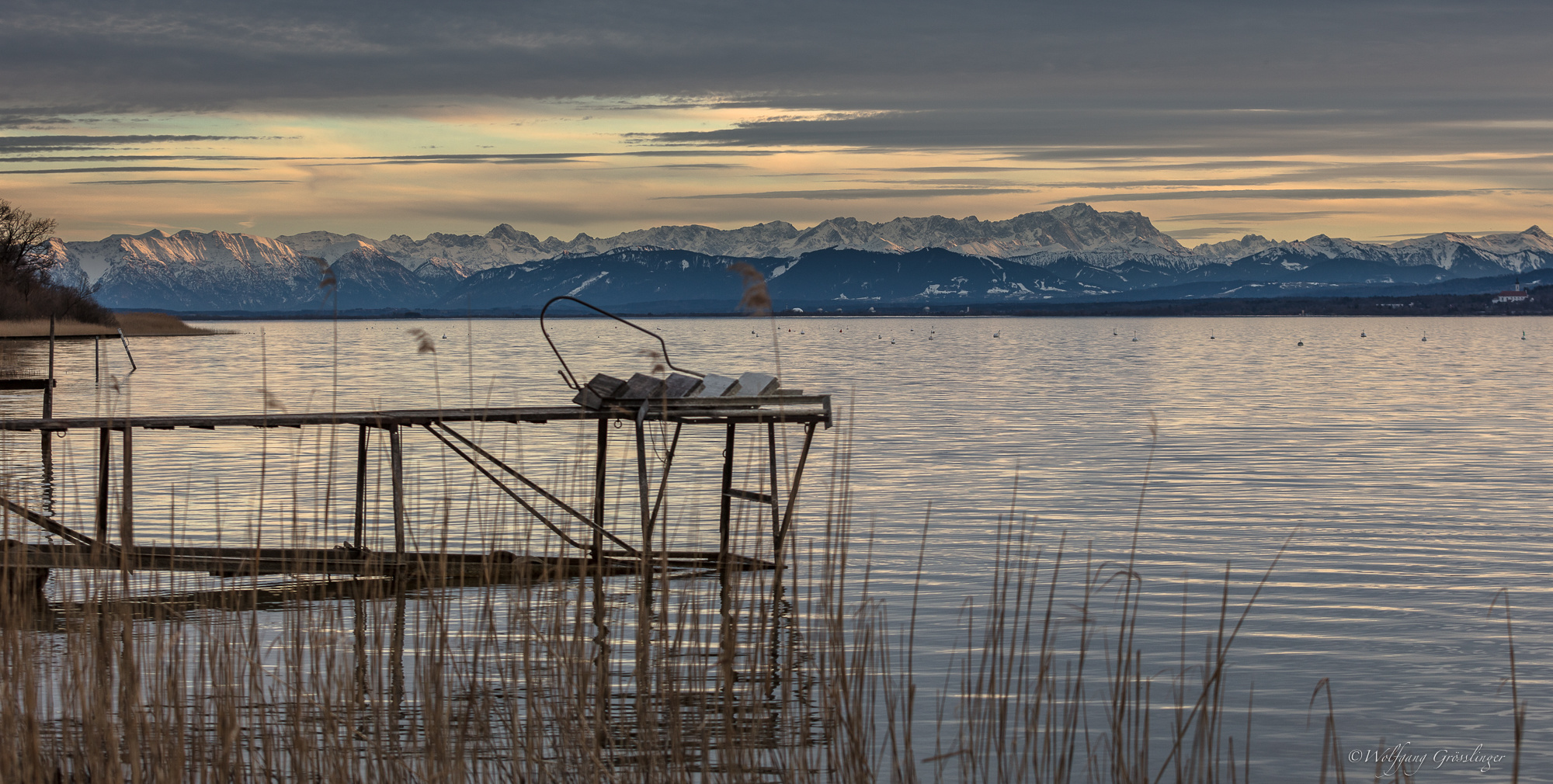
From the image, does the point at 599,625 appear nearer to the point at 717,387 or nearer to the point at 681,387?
the point at 681,387

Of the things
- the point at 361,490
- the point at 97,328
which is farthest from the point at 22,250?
the point at 361,490

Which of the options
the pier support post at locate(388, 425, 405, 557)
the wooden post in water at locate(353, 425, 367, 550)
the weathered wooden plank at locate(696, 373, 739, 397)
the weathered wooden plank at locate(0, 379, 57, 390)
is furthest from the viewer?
the weathered wooden plank at locate(0, 379, 57, 390)

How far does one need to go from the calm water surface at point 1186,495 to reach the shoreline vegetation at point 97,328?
37.2 meters

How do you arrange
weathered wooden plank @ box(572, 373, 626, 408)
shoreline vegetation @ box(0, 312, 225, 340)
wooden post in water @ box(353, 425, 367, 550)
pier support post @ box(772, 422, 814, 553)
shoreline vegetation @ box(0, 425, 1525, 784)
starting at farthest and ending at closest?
shoreline vegetation @ box(0, 312, 225, 340), wooden post in water @ box(353, 425, 367, 550), weathered wooden plank @ box(572, 373, 626, 408), pier support post @ box(772, 422, 814, 553), shoreline vegetation @ box(0, 425, 1525, 784)

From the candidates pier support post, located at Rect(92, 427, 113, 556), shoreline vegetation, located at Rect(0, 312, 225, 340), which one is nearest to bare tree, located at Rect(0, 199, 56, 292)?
shoreline vegetation, located at Rect(0, 312, 225, 340)

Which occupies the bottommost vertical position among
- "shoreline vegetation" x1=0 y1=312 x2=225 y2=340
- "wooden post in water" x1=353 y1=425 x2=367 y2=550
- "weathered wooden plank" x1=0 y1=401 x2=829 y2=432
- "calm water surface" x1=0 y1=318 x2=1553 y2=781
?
"shoreline vegetation" x1=0 y1=312 x2=225 y2=340

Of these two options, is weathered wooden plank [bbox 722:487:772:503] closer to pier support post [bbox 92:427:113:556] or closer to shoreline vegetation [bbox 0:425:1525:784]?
shoreline vegetation [bbox 0:425:1525:784]

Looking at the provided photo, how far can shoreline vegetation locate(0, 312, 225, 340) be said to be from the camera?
92000 millimetres

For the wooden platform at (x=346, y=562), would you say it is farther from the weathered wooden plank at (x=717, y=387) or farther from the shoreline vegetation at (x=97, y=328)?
the shoreline vegetation at (x=97, y=328)

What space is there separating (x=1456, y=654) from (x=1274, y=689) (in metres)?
2.45

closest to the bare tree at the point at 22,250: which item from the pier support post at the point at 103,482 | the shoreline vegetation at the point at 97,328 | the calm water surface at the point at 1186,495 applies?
the shoreline vegetation at the point at 97,328

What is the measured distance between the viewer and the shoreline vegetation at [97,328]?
302 feet

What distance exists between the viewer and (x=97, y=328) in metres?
106

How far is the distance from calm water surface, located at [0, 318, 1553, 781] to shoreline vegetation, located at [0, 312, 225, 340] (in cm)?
3724
